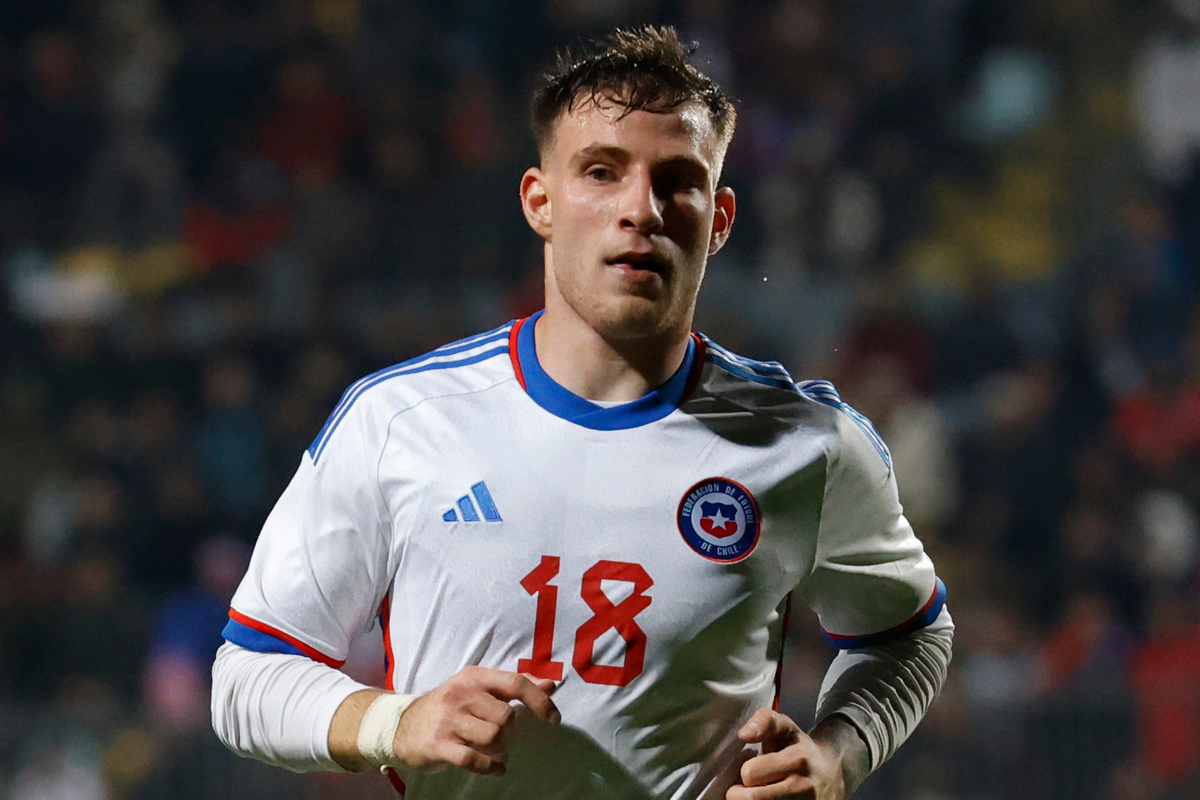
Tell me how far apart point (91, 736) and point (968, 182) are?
5.91m

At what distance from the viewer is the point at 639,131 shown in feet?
7.34

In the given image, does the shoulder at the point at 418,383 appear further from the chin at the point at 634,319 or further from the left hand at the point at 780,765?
the left hand at the point at 780,765

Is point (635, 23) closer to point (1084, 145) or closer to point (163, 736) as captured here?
point (1084, 145)

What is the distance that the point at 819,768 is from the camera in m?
2.15

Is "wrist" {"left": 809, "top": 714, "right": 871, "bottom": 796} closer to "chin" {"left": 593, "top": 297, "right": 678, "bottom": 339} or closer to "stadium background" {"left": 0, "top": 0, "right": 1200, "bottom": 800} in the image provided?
"chin" {"left": 593, "top": 297, "right": 678, "bottom": 339}

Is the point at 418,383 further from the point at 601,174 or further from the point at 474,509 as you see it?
the point at 601,174

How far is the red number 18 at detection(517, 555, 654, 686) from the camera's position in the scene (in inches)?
85.4

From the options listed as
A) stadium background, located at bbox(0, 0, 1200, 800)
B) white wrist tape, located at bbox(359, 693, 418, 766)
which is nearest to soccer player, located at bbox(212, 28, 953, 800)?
white wrist tape, located at bbox(359, 693, 418, 766)

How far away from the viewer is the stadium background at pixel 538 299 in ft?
21.1

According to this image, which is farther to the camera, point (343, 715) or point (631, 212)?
point (631, 212)

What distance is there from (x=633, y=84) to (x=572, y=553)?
2.36ft

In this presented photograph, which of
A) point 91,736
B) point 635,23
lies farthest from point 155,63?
point 91,736

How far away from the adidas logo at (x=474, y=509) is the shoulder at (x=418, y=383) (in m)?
0.18

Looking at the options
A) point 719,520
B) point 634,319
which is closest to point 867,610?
point 719,520
